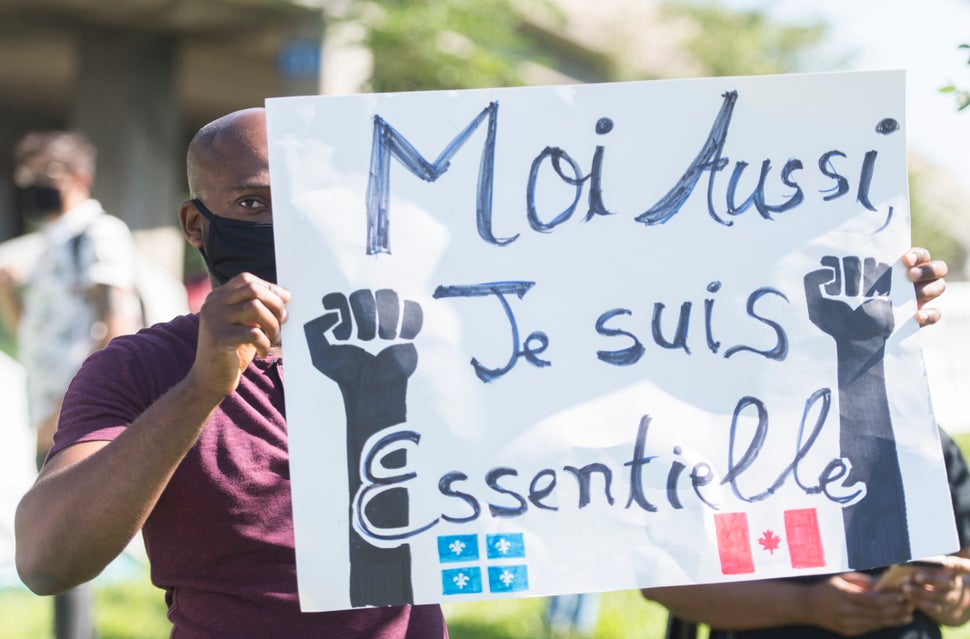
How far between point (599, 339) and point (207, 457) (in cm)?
64

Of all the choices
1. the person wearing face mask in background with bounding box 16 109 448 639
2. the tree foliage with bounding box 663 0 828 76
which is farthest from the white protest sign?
the tree foliage with bounding box 663 0 828 76

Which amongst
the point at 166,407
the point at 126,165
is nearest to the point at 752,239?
the point at 166,407

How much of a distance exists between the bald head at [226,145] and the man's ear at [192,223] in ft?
0.08

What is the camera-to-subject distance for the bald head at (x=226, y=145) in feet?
6.17

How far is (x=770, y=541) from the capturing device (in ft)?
5.97

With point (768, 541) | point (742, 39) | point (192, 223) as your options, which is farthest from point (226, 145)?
point (742, 39)

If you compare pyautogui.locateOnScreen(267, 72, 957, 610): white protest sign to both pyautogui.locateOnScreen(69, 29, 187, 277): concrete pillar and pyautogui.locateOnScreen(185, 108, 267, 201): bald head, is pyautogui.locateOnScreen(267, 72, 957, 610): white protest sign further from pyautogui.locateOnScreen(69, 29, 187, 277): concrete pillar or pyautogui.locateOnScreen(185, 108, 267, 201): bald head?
pyautogui.locateOnScreen(69, 29, 187, 277): concrete pillar

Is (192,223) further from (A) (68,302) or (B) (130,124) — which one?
(B) (130,124)

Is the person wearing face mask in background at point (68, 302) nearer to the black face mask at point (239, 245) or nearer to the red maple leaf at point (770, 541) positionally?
the black face mask at point (239, 245)

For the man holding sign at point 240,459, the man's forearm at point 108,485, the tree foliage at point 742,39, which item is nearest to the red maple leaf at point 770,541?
the man holding sign at point 240,459

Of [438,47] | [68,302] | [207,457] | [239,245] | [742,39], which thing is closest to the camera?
[207,457]

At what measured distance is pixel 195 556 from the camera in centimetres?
177

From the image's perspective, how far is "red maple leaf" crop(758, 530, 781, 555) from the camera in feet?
5.96

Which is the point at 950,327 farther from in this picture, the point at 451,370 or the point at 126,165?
the point at 451,370
